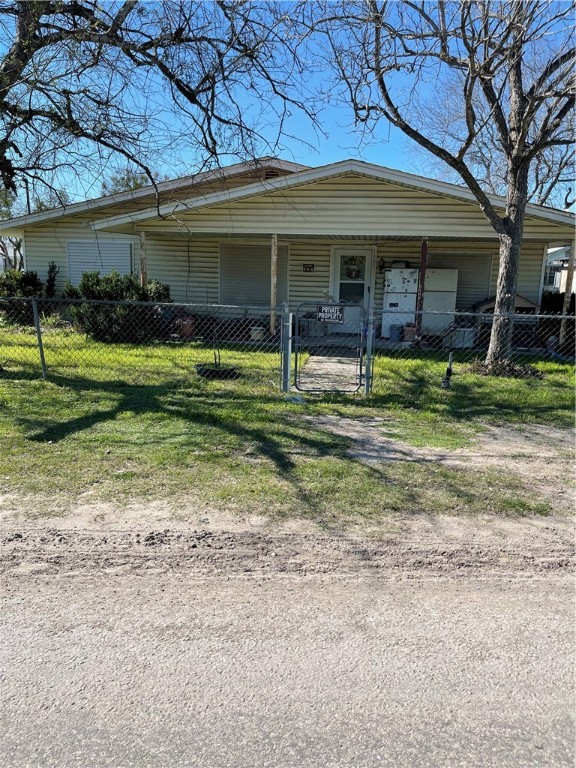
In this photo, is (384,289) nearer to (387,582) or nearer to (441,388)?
(441,388)

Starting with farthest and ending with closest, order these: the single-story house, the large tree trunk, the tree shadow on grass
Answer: the single-story house < the large tree trunk < the tree shadow on grass

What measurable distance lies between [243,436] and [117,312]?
727 cm

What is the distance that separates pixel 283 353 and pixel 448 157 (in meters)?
4.64

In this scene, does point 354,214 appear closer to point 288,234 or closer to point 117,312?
point 288,234

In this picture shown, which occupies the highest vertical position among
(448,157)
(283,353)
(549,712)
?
(448,157)

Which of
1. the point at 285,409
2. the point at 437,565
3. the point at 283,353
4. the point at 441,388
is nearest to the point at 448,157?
the point at 441,388

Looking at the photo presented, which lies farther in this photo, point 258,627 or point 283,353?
point 283,353

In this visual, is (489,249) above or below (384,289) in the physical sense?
above

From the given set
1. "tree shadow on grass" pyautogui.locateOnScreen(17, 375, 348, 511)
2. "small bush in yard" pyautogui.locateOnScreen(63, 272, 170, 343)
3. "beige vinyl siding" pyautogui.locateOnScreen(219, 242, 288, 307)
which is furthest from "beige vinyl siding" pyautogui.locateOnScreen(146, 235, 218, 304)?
"tree shadow on grass" pyautogui.locateOnScreen(17, 375, 348, 511)

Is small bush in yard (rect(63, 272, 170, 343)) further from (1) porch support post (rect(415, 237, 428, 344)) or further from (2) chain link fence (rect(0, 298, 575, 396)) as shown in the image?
(1) porch support post (rect(415, 237, 428, 344))

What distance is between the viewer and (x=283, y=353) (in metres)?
7.36

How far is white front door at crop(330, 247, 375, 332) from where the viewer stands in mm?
14352

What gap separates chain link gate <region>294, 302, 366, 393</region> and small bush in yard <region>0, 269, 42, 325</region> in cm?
792

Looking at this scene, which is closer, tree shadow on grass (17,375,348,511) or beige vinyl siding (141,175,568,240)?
tree shadow on grass (17,375,348,511)
